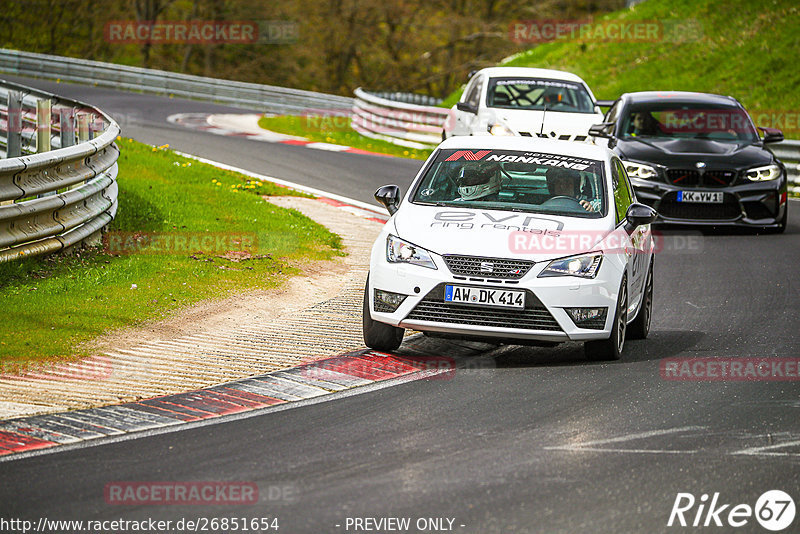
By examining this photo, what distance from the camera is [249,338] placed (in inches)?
371

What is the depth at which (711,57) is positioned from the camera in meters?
32.7

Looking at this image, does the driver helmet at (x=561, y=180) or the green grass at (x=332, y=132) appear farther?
the green grass at (x=332, y=132)

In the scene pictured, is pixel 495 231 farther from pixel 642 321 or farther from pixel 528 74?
pixel 528 74

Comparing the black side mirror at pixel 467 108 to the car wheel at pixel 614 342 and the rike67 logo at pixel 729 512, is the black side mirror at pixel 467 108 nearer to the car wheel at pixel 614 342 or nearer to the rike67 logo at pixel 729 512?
the car wheel at pixel 614 342

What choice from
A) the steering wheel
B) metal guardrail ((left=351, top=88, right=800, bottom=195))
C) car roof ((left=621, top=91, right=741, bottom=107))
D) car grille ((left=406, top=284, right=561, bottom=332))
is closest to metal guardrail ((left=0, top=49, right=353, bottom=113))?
metal guardrail ((left=351, top=88, right=800, bottom=195))

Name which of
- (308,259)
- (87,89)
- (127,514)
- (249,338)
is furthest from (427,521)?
(87,89)

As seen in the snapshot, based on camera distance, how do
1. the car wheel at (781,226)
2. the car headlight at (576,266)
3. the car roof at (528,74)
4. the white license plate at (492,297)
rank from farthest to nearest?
the car roof at (528,74) < the car wheel at (781,226) < the car headlight at (576,266) < the white license plate at (492,297)

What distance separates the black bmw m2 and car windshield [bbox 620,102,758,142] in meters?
0.01

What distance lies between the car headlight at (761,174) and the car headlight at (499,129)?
4402 millimetres

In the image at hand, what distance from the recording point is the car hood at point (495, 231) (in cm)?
866

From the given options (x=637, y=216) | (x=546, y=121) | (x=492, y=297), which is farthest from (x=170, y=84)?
Result: (x=492, y=297)

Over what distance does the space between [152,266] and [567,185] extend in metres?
4.14

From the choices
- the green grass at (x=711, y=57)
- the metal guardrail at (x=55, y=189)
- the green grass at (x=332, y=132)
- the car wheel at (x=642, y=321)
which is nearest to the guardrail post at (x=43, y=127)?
the metal guardrail at (x=55, y=189)

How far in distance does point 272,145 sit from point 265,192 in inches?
304
